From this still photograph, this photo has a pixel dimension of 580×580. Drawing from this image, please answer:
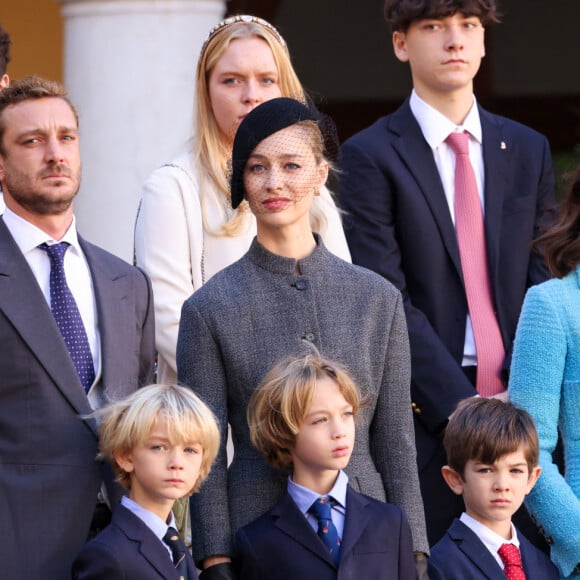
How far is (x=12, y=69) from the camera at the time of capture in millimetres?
10531

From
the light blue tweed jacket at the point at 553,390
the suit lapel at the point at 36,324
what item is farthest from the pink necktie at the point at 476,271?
the suit lapel at the point at 36,324

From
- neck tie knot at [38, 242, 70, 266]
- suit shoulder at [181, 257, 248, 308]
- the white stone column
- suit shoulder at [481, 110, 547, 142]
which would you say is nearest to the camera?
suit shoulder at [181, 257, 248, 308]

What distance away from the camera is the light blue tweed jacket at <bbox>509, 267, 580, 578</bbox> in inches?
201

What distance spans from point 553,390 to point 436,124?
1.32m

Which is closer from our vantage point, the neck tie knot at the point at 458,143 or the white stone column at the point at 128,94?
the neck tie knot at the point at 458,143

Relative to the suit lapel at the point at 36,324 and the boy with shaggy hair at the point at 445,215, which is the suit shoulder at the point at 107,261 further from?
the boy with shaggy hair at the point at 445,215

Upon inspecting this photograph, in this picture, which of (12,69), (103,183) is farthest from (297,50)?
(103,183)

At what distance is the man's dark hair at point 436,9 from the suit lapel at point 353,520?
191 centimetres

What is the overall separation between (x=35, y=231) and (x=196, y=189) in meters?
0.81

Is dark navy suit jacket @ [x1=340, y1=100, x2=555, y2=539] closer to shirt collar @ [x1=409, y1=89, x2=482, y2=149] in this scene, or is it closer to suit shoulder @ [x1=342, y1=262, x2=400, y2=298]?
shirt collar @ [x1=409, y1=89, x2=482, y2=149]

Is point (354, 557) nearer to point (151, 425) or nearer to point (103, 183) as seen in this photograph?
point (151, 425)

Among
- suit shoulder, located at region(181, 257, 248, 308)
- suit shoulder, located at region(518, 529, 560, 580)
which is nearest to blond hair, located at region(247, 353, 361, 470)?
suit shoulder, located at region(181, 257, 248, 308)

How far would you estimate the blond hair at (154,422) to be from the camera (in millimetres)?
4738

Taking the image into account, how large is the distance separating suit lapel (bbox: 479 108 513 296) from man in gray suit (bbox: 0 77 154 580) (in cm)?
130
